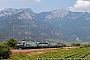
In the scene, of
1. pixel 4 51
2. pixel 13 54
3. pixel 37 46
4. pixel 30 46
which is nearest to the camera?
pixel 4 51

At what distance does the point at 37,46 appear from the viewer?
8531 centimetres

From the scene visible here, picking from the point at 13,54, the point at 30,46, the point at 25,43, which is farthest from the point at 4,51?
the point at 30,46

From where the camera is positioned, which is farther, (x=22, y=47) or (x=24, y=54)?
(x=22, y=47)

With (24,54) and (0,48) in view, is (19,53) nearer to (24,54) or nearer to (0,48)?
(24,54)

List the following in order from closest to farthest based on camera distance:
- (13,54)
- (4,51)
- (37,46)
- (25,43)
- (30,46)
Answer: (4,51), (13,54), (25,43), (30,46), (37,46)

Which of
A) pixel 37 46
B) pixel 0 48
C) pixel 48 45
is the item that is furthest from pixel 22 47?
pixel 0 48

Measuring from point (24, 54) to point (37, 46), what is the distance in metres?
31.5

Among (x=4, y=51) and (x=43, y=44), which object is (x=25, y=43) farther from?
(x=4, y=51)

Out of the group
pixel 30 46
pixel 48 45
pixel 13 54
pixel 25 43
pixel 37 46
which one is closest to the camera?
pixel 13 54

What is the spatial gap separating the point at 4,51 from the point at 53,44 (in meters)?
54.3

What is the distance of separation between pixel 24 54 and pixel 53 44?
156ft

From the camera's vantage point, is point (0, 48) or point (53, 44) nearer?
point (0, 48)

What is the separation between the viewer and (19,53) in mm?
52844

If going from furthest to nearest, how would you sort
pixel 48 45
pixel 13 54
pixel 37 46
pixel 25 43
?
pixel 48 45, pixel 37 46, pixel 25 43, pixel 13 54
